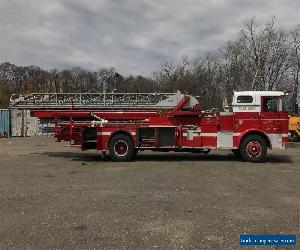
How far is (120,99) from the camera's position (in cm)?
1561

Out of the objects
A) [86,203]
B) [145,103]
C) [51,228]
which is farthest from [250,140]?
[51,228]

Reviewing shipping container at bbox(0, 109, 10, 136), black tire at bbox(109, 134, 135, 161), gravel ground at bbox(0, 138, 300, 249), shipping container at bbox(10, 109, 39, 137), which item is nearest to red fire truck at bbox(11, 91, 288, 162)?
black tire at bbox(109, 134, 135, 161)

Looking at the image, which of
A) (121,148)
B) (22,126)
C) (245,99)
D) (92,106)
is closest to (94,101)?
(92,106)

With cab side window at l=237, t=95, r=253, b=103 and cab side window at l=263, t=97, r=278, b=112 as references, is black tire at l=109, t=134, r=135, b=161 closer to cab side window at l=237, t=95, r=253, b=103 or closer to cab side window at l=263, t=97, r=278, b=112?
cab side window at l=237, t=95, r=253, b=103

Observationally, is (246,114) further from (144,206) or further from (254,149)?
(144,206)

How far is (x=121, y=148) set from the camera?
15.0m

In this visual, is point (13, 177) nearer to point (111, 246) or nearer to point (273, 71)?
point (111, 246)

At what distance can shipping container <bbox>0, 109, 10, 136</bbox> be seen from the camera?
33.8m

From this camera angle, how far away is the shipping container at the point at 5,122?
111ft

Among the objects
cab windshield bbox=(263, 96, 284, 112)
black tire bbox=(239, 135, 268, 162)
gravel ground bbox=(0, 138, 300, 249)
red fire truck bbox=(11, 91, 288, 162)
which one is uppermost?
cab windshield bbox=(263, 96, 284, 112)

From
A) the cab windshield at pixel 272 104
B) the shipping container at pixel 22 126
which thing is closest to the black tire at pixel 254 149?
the cab windshield at pixel 272 104

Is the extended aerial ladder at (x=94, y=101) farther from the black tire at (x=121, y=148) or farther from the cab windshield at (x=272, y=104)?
the cab windshield at (x=272, y=104)

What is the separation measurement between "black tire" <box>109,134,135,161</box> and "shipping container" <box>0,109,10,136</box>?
72.0ft

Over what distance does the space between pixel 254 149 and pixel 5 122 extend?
2582 centimetres
